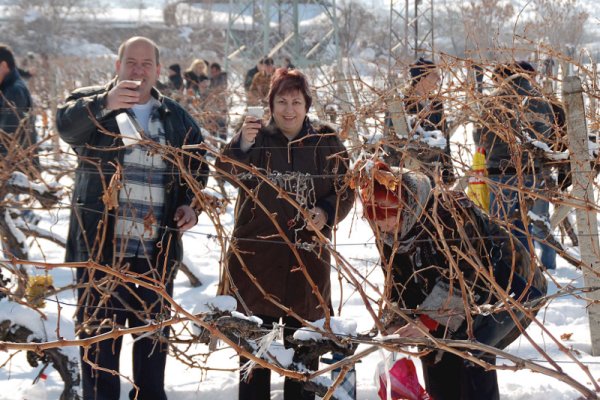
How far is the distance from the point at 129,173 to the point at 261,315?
0.81 m

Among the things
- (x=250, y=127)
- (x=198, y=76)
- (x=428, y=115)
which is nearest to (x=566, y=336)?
(x=428, y=115)

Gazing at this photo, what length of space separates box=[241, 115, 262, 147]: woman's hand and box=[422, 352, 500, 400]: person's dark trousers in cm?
111

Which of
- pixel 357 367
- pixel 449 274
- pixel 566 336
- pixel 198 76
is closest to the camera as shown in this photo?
pixel 449 274

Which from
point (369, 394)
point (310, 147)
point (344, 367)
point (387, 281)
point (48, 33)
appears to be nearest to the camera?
point (344, 367)

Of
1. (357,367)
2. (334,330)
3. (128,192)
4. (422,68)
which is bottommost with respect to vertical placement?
(357,367)

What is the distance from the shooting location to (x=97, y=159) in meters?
3.75

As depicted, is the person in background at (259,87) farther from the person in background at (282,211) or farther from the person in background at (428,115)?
the person in background at (282,211)

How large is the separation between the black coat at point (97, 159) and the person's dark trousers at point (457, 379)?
1.15 meters

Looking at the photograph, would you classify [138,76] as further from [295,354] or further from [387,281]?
[387,281]

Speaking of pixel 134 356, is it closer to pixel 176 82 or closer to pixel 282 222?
pixel 282 222

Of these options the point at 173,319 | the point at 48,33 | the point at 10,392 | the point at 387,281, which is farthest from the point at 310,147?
the point at 48,33

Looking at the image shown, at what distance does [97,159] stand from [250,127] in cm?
68

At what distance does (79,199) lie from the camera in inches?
149

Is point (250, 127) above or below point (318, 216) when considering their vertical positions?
above
